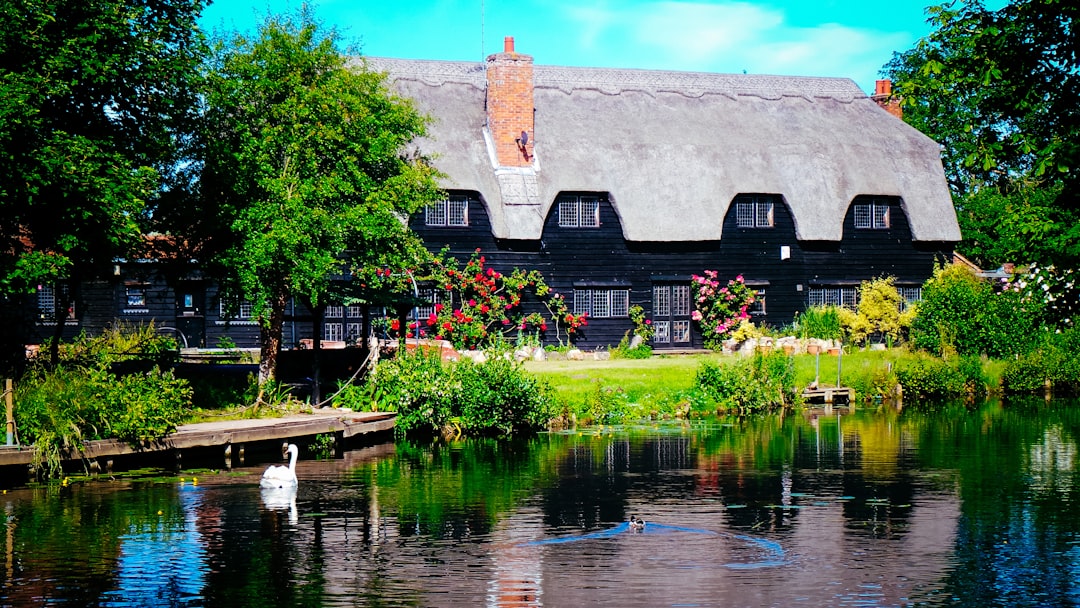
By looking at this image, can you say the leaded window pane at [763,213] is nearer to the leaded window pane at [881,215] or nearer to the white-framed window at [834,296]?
the white-framed window at [834,296]

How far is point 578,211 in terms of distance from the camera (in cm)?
A: 4397

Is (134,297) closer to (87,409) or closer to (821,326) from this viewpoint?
(87,409)

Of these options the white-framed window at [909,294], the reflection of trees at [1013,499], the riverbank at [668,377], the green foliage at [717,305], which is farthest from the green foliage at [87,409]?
the white-framed window at [909,294]

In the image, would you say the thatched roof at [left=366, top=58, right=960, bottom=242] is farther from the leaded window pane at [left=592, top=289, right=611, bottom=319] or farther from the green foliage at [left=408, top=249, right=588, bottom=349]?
the leaded window pane at [left=592, top=289, right=611, bottom=319]

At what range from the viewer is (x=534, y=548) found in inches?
710

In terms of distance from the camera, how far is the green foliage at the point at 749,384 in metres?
34.8

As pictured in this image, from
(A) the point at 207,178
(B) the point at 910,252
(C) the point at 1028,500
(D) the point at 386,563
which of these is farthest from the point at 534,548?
(B) the point at 910,252

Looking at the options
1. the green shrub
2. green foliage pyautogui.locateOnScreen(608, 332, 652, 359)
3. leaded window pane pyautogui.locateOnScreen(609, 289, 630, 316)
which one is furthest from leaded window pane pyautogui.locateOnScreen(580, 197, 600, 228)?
the green shrub

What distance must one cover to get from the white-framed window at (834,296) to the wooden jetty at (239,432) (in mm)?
21492

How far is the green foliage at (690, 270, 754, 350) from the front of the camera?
44625mm

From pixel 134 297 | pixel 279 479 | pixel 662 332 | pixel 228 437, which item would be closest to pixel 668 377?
pixel 662 332

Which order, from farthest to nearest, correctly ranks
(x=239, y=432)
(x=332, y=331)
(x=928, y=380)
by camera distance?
(x=332, y=331) → (x=928, y=380) → (x=239, y=432)

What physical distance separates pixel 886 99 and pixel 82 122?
3685 cm

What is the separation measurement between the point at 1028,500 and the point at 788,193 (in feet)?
82.7
